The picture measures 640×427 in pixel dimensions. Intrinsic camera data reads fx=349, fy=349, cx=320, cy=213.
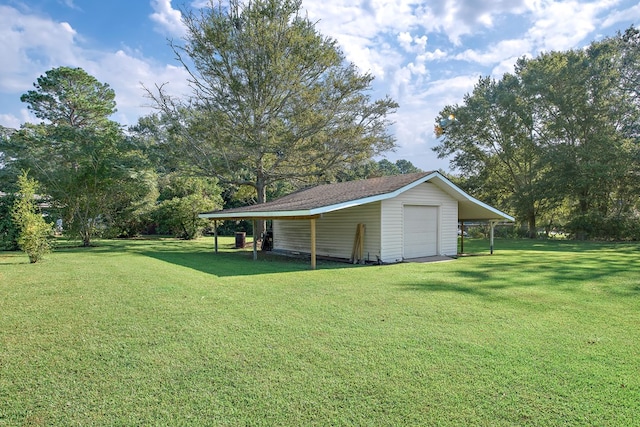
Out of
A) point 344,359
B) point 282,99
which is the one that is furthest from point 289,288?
point 282,99

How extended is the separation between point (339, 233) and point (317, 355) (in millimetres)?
8691

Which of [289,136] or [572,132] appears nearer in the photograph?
[289,136]

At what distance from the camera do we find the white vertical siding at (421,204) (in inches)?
420

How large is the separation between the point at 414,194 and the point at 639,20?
2311 cm

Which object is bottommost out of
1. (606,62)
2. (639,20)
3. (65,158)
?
(65,158)

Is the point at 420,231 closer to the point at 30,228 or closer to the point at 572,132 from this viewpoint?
the point at 30,228

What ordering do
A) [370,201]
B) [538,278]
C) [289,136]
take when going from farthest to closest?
[289,136] < [370,201] < [538,278]

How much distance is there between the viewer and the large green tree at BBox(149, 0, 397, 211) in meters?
16.8

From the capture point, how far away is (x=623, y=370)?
3139 millimetres

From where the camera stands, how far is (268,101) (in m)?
17.6

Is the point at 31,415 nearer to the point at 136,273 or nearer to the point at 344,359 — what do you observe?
the point at 344,359

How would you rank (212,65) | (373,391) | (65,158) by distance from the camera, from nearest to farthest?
1. (373,391)
2. (65,158)
3. (212,65)

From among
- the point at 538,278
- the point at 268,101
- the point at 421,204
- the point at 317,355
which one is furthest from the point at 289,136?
the point at 317,355

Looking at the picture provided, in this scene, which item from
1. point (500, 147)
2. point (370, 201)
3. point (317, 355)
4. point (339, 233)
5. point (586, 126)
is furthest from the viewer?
point (500, 147)
